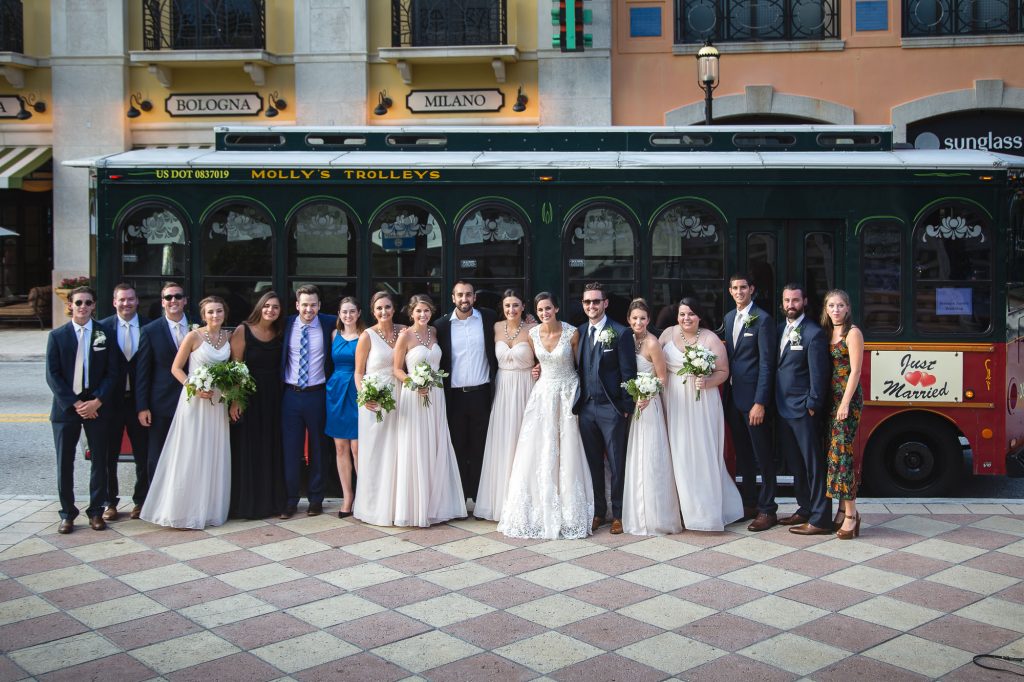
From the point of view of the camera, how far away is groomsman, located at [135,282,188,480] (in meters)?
8.66

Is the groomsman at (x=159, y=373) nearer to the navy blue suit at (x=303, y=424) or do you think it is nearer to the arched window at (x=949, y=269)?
the navy blue suit at (x=303, y=424)

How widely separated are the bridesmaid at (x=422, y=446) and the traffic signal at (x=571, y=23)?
14123mm

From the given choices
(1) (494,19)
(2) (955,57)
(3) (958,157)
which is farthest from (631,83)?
(3) (958,157)

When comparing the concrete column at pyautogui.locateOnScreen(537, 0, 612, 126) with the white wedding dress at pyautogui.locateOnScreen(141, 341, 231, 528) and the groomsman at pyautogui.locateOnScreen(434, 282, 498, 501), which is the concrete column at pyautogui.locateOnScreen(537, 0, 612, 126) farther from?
the white wedding dress at pyautogui.locateOnScreen(141, 341, 231, 528)

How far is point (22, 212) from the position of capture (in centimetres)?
2661

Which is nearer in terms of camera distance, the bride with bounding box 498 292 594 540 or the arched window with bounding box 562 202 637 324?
the bride with bounding box 498 292 594 540

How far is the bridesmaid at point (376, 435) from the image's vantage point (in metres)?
8.55

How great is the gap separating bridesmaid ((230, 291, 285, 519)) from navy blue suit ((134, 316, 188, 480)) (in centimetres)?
50

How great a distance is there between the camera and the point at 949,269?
9375mm

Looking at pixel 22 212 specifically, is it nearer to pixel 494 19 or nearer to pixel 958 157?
pixel 494 19

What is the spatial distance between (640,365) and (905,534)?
2.31 meters

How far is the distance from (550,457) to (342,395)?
175cm

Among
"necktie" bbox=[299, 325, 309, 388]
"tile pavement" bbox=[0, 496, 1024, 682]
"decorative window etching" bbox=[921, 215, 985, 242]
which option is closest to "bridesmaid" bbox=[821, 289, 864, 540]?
"tile pavement" bbox=[0, 496, 1024, 682]

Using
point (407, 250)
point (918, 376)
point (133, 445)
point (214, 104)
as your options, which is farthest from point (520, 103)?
point (133, 445)
